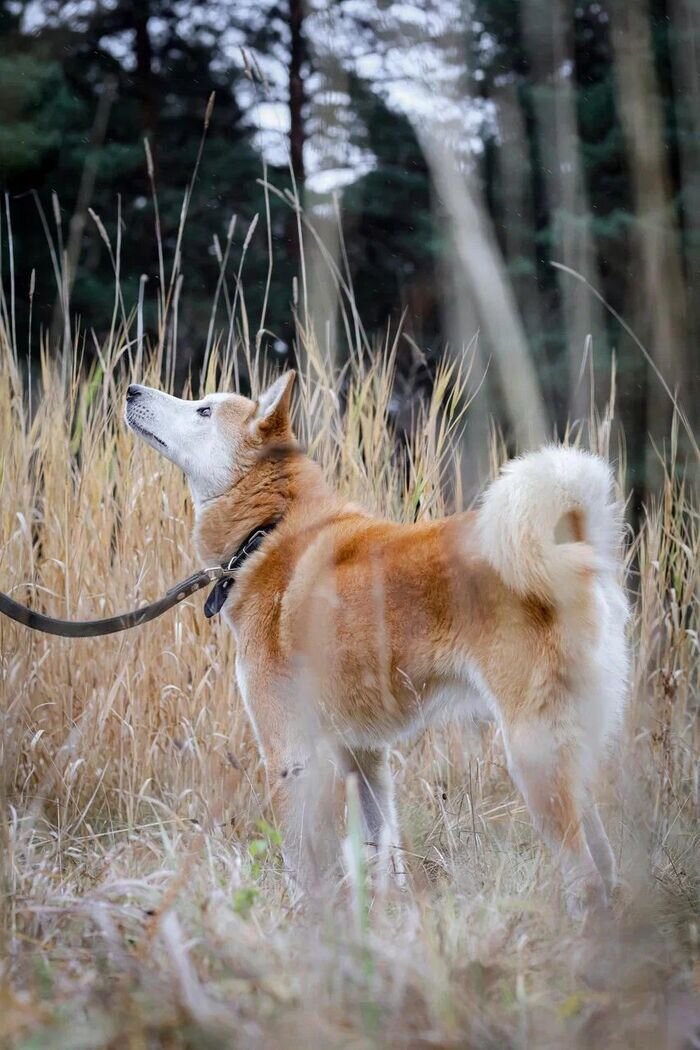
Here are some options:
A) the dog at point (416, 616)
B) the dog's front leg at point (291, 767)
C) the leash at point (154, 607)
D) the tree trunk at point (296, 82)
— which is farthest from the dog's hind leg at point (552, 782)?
the tree trunk at point (296, 82)

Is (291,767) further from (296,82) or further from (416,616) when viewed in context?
(296,82)

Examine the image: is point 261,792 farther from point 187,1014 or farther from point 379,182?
point 379,182

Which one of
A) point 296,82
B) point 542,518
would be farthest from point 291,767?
point 296,82

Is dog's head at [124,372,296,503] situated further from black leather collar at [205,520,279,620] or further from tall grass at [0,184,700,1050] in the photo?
tall grass at [0,184,700,1050]

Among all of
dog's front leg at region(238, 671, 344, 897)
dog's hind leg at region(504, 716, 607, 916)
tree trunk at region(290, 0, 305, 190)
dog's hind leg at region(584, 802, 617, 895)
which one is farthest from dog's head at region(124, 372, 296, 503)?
dog's hind leg at region(584, 802, 617, 895)

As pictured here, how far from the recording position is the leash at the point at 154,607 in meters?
2.46

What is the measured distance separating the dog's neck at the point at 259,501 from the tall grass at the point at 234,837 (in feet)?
1.47

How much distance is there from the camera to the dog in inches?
95.1

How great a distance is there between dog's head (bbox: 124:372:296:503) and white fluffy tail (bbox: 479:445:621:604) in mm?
972

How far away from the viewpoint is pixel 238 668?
2918 mm

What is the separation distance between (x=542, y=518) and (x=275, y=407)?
1.12 m

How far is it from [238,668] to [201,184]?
6.82m

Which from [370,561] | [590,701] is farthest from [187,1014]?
[370,561]

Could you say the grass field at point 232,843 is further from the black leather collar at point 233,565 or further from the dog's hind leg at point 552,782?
the black leather collar at point 233,565
